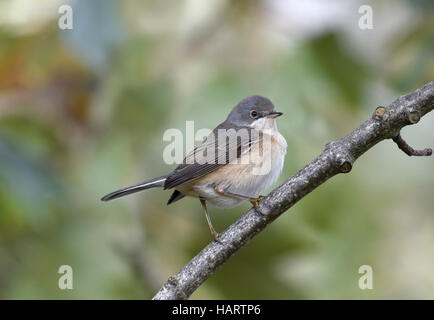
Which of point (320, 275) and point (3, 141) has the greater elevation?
point (3, 141)

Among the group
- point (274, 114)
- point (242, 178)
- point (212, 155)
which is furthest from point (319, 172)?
point (274, 114)

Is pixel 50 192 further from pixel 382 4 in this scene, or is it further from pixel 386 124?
pixel 382 4

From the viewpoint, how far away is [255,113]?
16.3ft

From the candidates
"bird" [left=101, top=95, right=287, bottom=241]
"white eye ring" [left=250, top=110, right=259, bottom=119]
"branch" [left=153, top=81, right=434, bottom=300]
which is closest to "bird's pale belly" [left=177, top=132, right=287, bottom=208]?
"bird" [left=101, top=95, right=287, bottom=241]

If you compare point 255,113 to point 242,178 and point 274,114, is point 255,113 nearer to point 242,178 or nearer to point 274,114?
point 274,114

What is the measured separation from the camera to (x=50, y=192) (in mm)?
3686

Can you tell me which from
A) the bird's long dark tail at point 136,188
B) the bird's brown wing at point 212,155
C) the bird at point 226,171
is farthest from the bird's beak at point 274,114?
the bird's long dark tail at point 136,188

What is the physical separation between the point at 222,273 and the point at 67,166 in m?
1.57

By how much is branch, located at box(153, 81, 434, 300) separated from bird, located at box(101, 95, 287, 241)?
3.96 feet

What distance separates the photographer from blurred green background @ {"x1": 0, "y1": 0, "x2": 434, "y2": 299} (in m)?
3.93

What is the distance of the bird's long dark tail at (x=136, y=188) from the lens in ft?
13.4

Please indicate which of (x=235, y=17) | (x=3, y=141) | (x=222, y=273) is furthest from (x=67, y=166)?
(x=235, y=17)

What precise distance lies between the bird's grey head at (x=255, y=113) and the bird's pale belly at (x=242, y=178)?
1.39 ft

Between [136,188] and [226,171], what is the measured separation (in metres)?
0.72
